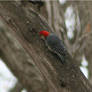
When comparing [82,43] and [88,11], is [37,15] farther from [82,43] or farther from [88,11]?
[88,11]

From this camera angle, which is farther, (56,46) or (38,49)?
(56,46)

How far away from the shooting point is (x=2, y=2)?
2.76 m

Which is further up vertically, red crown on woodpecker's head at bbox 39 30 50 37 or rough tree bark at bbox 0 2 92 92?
red crown on woodpecker's head at bbox 39 30 50 37

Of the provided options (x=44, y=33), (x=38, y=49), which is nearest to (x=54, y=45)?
(x=44, y=33)

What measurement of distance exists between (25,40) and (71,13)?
3.09m

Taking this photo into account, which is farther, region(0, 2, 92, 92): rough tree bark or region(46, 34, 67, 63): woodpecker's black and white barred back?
region(46, 34, 67, 63): woodpecker's black and white barred back

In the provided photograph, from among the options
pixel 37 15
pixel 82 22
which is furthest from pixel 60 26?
pixel 82 22

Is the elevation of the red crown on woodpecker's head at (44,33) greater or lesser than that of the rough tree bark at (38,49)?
greater

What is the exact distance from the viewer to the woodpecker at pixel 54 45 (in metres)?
2.73

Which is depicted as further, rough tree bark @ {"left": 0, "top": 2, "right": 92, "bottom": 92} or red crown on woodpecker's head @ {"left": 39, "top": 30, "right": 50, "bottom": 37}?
→ red crown on woodpecker's head @ {"left": 39, "top": 30, "right": 50, "bottom": 37}

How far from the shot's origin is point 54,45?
2926 mm

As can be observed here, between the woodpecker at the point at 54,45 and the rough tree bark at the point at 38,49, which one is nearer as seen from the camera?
the rough tree bark at the point at 38,49

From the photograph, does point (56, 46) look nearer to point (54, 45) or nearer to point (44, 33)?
point (54, 45)

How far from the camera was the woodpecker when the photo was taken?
2729 mm
